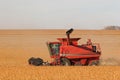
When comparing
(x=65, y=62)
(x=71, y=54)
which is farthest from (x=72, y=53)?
(x=65, y=62)

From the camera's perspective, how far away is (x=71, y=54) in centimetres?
2892

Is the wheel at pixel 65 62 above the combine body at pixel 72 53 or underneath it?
underneath

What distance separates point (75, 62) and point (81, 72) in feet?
23.3

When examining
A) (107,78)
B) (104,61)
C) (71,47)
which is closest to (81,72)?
(107,78)

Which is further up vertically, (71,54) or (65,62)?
(71,54)

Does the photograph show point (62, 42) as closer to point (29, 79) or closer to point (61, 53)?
point (61, 53)

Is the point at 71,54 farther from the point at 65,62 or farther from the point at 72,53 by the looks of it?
the point at 65,62

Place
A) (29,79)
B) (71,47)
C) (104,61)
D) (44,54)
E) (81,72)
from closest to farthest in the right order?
1. (29,79)
2. (81,72)
3. (71,47)
4. (104,61)
5. (44,54)

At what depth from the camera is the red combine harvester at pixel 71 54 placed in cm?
2891

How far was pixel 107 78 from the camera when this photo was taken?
19750 millimetres

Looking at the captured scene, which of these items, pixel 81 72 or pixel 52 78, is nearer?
pixel 52 78

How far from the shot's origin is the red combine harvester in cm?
2891

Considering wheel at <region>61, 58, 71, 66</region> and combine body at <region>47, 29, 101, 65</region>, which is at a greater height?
combine body at <region>47, 29, 101, 65</region>

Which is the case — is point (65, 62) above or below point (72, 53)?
below
